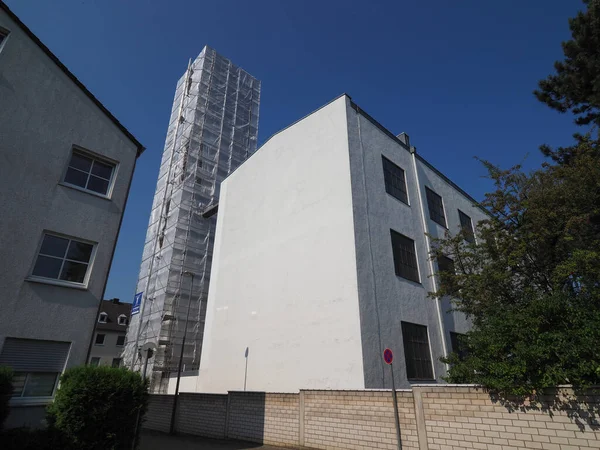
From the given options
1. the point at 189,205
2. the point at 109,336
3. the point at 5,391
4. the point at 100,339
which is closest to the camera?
the point at 5,391

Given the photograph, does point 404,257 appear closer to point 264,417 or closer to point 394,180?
point 394,180

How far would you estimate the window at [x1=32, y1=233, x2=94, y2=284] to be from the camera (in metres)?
8.80

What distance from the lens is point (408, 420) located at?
7.88m

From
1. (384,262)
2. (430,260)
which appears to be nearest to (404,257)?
(384,262)

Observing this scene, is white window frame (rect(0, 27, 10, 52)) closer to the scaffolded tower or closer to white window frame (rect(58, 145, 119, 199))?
white window frame (rect(58, 145, 119, 199))

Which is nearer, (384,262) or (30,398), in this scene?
(30,398)

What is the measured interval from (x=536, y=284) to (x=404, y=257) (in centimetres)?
485

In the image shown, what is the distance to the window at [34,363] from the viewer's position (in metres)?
7.80

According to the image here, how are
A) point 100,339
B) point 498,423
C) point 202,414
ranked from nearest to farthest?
point 498,423
point 202,414
point 100,339

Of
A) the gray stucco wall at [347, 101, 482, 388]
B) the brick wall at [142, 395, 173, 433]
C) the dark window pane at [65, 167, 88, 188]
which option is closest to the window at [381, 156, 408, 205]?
the gray stucco wall at [347, 101, 482, 388]

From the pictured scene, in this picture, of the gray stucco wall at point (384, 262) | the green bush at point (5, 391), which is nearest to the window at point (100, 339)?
the green bush at point (5, 391)

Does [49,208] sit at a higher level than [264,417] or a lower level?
higher

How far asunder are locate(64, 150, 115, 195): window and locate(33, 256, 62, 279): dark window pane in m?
2.25

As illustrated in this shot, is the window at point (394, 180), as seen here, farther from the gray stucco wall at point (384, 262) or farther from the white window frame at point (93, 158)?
the white window frame at point (93, 158)
